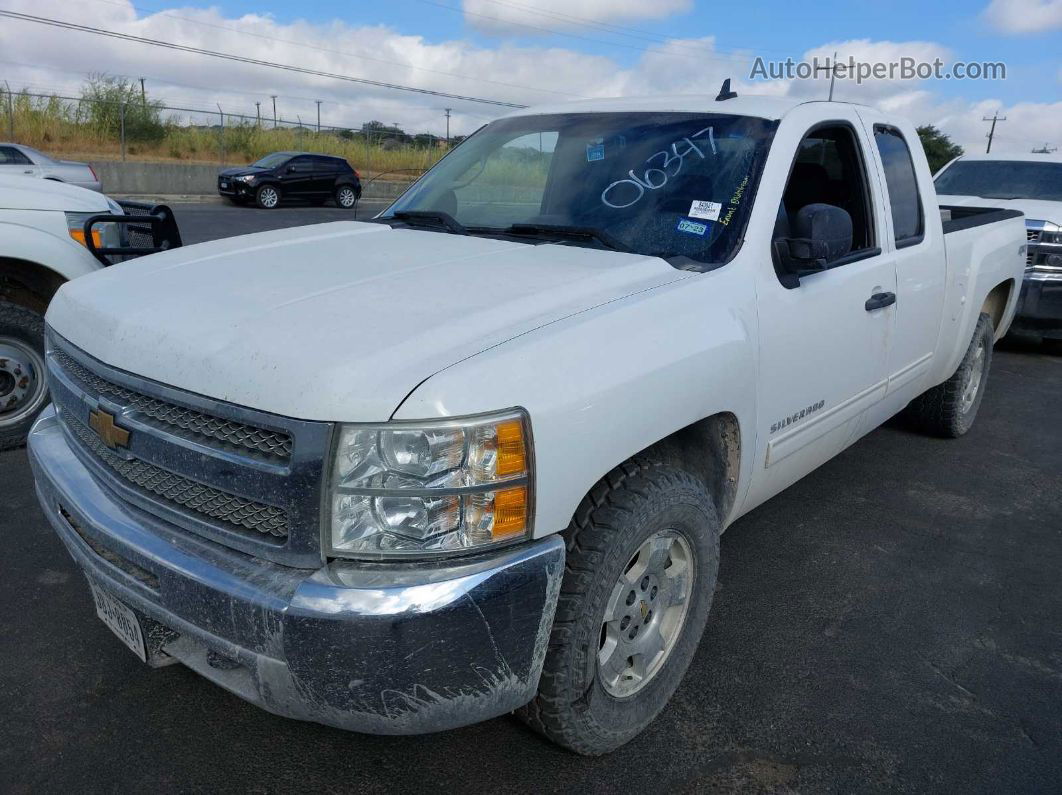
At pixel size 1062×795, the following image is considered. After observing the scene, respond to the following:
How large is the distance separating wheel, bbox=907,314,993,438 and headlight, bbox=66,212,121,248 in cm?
483

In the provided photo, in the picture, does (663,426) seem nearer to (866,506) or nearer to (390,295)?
(390,295)

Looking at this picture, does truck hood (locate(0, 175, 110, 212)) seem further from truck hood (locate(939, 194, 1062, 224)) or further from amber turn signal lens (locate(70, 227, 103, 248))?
truck hood (locate(939, 194, 1062, 224))

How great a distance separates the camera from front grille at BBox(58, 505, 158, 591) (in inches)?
84.4

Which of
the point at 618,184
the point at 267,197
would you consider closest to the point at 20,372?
the point at 618,184

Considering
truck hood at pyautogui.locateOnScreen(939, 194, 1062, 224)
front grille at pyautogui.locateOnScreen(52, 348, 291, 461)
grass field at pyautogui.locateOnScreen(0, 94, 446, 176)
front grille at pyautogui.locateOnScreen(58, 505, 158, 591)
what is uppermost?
grass field at pyautogui.locateOnScreen(0, 94, 446, 176)

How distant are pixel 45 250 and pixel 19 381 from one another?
0.71m

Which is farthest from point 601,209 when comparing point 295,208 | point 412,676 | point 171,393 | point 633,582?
point 295,208

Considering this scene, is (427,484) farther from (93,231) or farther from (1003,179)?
(1003,179)

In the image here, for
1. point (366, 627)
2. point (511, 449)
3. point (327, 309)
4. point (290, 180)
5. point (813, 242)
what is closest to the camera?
point (366, 627)

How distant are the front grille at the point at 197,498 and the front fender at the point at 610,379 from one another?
0.43m

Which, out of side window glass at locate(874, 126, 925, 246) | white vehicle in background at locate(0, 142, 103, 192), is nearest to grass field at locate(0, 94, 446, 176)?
white vehicle in background at locate(0, 142, 103, 192)

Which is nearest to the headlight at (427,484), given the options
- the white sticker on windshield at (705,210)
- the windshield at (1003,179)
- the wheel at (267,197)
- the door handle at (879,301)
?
the white sticker on windshield at (705,210)

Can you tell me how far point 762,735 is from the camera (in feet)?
8.62

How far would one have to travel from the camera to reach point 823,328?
123 inches
